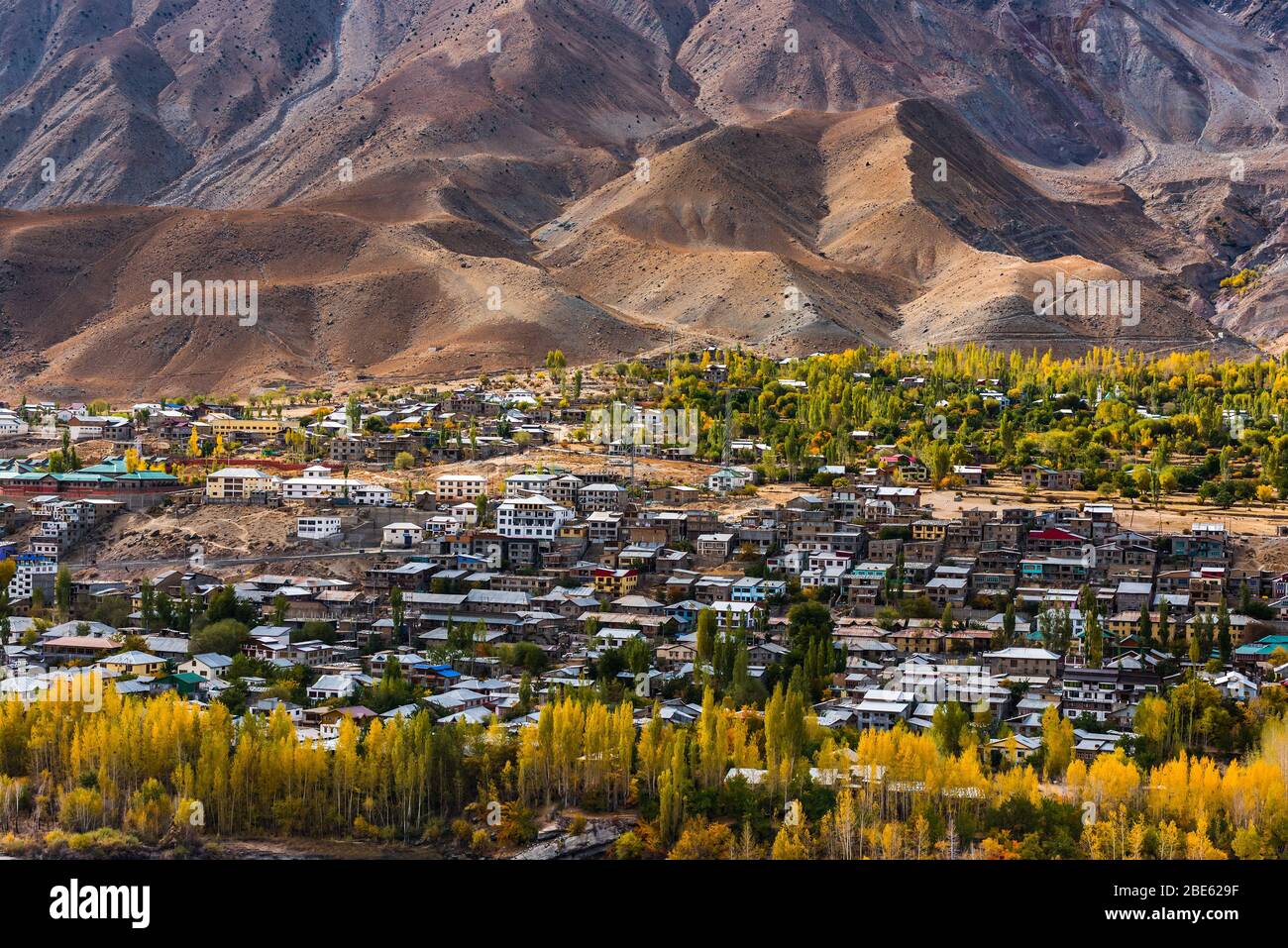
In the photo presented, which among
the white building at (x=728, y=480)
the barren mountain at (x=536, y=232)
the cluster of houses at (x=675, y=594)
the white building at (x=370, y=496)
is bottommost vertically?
the cluster of houses at (x=675, y=594)

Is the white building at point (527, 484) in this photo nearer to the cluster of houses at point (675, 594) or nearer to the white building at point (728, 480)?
the cluster of houses at point (675, 594)

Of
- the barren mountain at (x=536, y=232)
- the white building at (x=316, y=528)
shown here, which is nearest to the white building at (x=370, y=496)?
the white building at (x=316, y=528)

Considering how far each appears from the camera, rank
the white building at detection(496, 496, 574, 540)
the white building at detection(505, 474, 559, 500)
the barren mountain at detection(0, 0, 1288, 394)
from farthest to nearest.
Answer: the barren mountain at detection(0, 0, 1288, 394) → the white building at detection(505, 474, 559, 500) → the white building at detection(496, 496, 574, 540)

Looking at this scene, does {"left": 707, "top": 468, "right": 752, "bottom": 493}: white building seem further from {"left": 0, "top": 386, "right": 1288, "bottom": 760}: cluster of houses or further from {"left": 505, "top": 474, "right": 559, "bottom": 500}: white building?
{"left": 505, "top": 474, "right": 559, "bottom": 500}: white building

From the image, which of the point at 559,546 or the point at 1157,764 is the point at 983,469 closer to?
the point at 559,546

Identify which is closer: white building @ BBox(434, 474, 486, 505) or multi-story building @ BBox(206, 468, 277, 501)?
multi-story building @ BBox(206, 468, 277, 501)

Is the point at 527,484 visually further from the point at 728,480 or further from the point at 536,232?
the point at 536,232

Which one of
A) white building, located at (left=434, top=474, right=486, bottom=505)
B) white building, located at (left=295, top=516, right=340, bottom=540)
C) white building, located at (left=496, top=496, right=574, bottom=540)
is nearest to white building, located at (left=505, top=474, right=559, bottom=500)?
white building, located at (left=434, top=474, right=486, bottom=505)

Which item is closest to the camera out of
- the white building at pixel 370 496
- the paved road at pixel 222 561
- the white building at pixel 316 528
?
the paved road at pixel 222 561

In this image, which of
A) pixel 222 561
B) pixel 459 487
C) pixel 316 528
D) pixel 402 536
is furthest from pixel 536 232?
pixel 222 561

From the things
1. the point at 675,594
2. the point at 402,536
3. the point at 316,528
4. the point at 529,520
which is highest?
the point at 529,520

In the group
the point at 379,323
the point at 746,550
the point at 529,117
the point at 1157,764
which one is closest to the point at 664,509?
the point at 746,550

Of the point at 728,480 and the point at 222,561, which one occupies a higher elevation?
the point at 728,480
